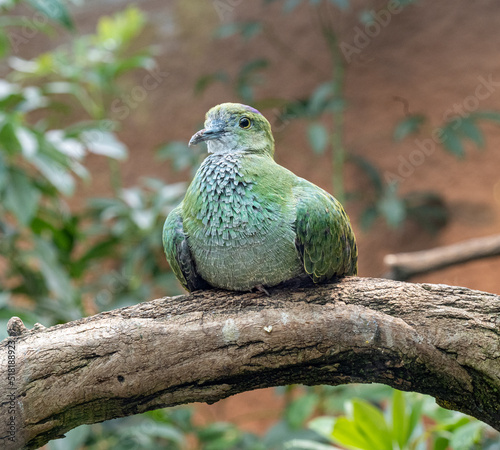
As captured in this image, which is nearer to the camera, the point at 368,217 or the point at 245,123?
the point at 245,123

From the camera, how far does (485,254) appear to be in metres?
3.92

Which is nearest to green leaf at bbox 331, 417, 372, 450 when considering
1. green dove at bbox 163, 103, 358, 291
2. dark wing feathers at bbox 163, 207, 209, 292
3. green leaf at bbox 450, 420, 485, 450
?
green leaf at bbox 450, 420, 485, 450

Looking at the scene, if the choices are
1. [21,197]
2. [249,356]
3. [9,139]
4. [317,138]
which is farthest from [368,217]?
[249,356]

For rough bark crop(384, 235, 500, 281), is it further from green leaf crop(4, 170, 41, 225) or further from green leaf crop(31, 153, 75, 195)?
green leaf crop(4, 170, 41, 225)

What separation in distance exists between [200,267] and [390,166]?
4025mm

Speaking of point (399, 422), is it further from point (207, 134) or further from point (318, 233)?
point (207, 134)

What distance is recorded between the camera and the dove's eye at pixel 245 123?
2268mm

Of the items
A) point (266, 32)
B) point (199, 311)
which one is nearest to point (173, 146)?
point (266, 32)

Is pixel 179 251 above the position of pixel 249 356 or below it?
above

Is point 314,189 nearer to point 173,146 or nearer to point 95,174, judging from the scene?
point 173,146

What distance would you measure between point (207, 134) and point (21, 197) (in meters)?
1.90

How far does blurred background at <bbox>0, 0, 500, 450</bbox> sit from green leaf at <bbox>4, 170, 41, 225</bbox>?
0.5 inches

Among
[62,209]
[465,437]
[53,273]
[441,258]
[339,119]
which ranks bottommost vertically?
[465,437]

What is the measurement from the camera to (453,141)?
4.52 m
